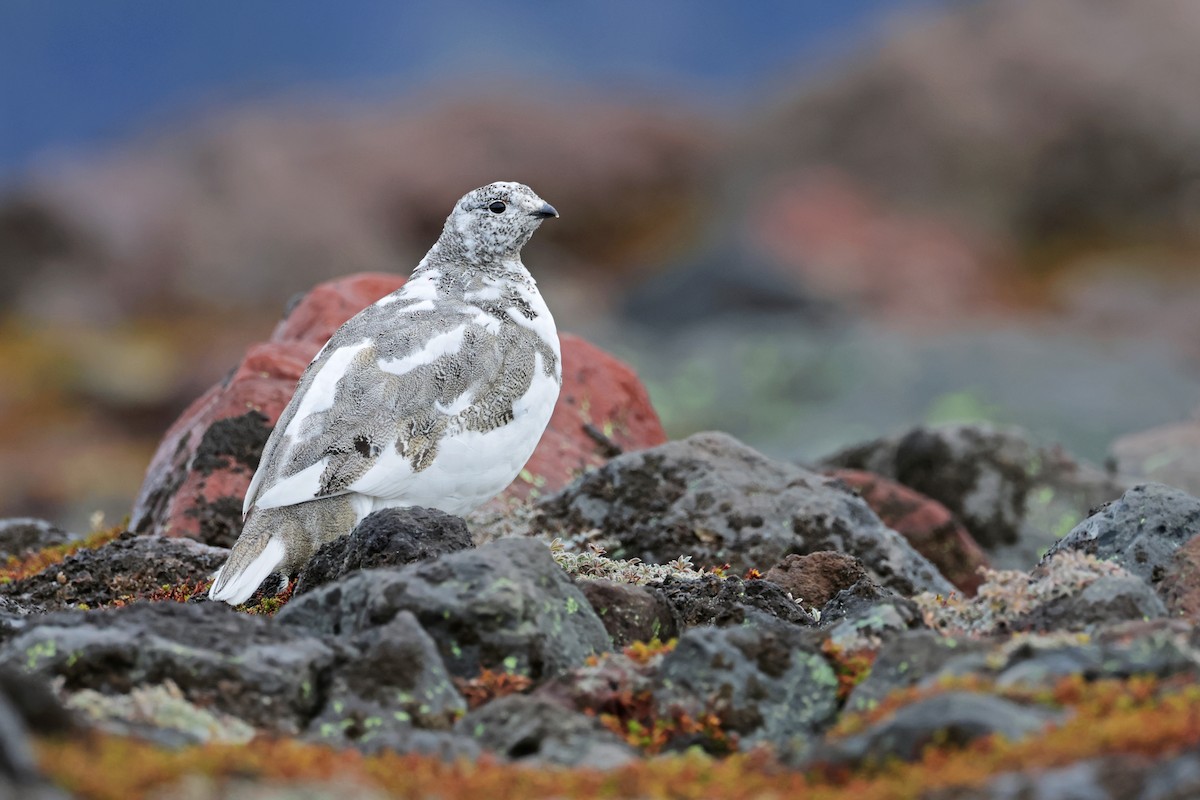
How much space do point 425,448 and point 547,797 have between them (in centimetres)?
444

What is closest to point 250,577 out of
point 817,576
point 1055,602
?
point 817,576

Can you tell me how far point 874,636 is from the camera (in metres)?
7.30

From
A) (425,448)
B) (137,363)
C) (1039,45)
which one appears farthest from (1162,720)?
(1039,45)

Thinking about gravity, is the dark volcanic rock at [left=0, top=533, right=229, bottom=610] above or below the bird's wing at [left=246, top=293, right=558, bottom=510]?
below

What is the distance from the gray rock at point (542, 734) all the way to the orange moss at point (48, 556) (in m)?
7.05

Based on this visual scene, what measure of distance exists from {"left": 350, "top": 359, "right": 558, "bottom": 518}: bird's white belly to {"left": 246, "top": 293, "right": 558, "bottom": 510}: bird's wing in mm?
19

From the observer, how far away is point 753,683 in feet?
22.2

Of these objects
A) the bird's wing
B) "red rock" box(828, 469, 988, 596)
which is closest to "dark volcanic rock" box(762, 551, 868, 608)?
the bird's wing

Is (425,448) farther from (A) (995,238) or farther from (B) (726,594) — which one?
(A) (995,238)

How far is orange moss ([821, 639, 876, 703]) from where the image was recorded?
6844 millimetres

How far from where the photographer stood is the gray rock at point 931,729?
557cm

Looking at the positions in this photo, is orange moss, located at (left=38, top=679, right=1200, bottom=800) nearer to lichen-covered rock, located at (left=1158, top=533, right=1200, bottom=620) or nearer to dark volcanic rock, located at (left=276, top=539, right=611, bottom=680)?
dark volcanic rock, located at (left=276, top=539, right=611, bottom=680)

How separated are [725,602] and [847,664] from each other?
1.83 m

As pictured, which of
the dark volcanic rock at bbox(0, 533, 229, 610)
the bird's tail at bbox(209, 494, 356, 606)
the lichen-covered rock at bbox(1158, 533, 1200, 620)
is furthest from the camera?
the dark volcanic rock at bbox(0, 533, 229, 610)
